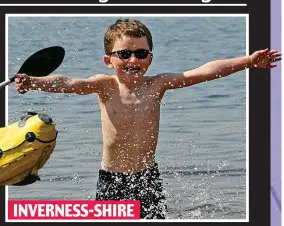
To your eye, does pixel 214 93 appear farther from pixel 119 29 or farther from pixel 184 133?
pixel 119 29

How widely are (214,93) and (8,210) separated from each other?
160 cm

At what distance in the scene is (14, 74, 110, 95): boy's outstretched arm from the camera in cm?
697

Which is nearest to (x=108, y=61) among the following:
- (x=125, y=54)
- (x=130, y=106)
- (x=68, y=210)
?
(x=125, y=54)

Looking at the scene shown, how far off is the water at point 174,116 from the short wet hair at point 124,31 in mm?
106

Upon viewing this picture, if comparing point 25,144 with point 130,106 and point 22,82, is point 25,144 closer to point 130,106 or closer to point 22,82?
point 22,82

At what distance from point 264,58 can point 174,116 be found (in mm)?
919

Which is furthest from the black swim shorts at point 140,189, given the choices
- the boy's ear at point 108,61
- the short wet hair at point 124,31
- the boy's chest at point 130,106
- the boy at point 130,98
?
the short wet hair at point 124,31

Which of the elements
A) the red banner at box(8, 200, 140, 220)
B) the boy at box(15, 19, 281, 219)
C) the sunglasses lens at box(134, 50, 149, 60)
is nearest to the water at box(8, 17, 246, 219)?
the red banner at box(8, 200, 140, 220)

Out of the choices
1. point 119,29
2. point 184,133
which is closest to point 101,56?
point 119,29

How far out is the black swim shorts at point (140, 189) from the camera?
24.1 feet

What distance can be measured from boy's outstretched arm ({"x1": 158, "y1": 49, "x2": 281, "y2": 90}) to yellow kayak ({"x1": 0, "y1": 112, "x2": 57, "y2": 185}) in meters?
0.82

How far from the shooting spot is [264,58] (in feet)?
22.9

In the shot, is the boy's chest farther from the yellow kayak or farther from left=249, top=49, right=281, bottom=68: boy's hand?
left=249, top=49, right=281, bottom=68: boy's hand
